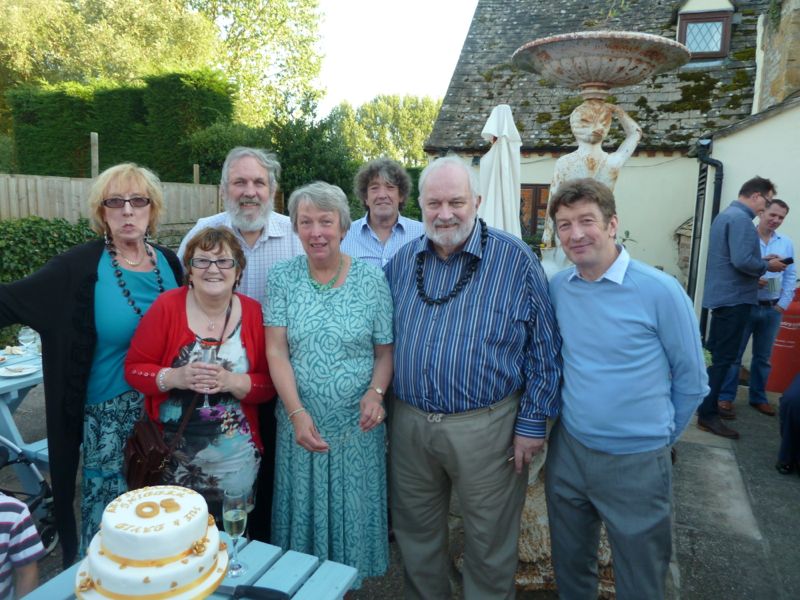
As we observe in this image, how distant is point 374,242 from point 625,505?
7.34 feet

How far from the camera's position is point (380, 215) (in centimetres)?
363

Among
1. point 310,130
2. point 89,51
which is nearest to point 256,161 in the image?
point 310,130

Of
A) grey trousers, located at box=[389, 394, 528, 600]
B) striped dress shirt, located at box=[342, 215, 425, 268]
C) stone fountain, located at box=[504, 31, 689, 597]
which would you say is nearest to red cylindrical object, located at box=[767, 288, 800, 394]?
stone fountain, located at box=[504, 31, 689, 597]

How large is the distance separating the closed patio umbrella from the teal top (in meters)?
2.21

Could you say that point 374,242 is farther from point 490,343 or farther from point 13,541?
point 13,541

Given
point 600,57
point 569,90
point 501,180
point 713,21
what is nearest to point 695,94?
point 713,21

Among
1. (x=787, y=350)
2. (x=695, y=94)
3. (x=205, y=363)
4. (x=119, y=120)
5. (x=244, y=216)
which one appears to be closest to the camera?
(x=205, y=363)

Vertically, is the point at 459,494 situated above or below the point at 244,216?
below

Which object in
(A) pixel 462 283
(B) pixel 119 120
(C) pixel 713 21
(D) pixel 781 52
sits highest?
(C) pixel 713 21

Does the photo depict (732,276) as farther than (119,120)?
No

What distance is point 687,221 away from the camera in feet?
35.9

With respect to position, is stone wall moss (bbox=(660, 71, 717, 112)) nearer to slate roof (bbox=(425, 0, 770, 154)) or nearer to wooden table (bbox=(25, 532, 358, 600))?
slate roof (bbox=(425, 0, 770, 154))

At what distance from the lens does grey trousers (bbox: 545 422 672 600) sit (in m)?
2.14

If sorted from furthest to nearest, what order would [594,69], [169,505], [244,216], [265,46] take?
[265,46] < [594,69] < [244,216] < [169,505]
